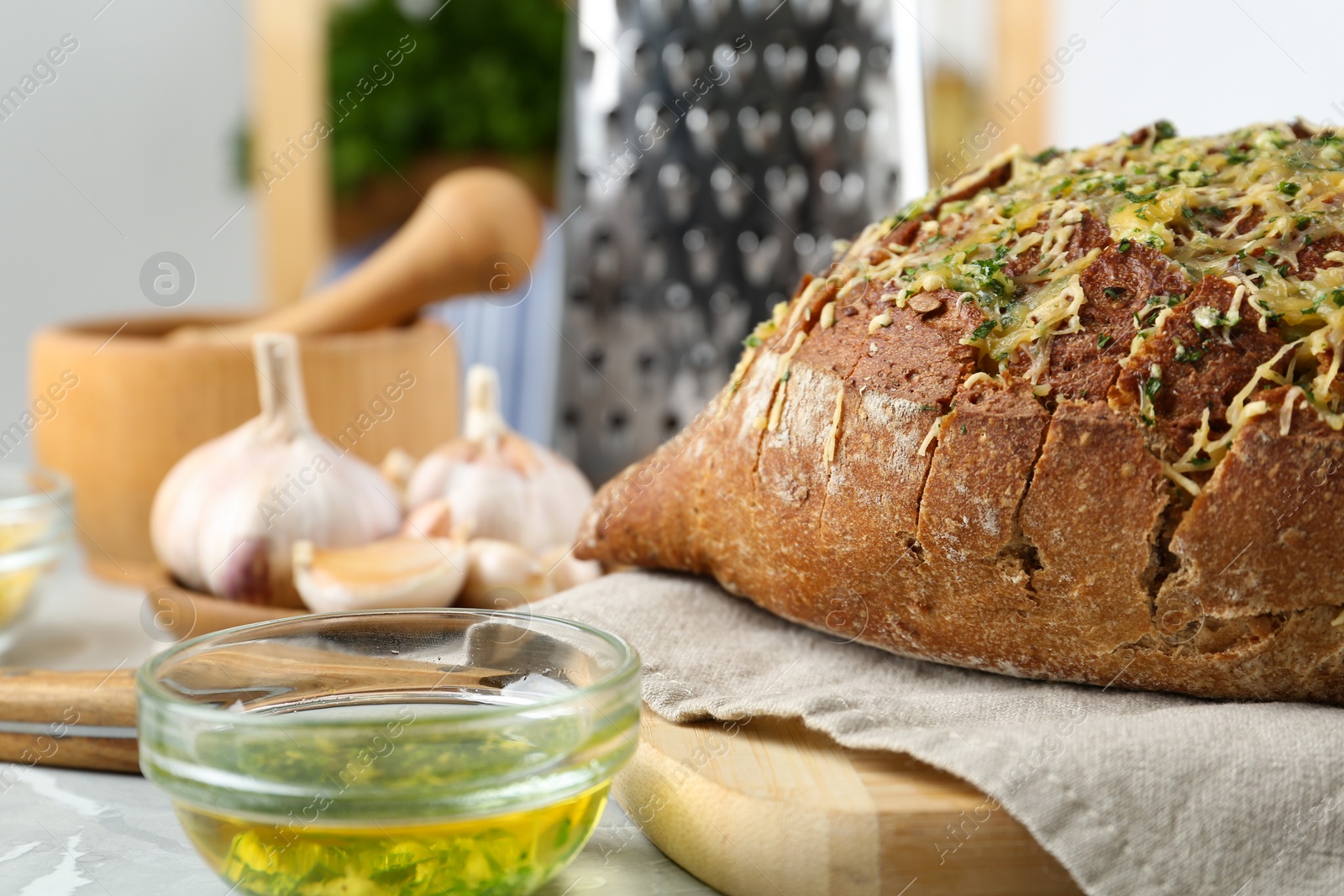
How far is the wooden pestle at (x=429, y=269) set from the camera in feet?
5.08

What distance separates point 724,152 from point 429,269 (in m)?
0.40

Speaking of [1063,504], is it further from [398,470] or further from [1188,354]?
[398,470]

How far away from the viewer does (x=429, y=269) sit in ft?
5.07

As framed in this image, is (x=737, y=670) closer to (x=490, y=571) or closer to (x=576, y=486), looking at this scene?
(x=490, y=571)

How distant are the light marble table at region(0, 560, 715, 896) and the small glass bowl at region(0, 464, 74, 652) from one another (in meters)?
0.28

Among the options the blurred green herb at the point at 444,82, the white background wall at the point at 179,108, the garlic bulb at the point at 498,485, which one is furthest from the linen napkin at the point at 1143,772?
the blurred green herb at the point at 444,82

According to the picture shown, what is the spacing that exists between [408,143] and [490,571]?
302 cm

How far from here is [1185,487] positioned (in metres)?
0.71

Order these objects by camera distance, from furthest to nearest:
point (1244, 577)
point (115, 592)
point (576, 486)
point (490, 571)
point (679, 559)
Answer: point (115, 592) → point (576, 486) → point (490, 571) → point (679, 559) → point (1244, 577)

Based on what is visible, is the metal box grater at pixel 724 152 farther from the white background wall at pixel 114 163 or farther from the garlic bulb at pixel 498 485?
the white background wall at pixel 114 163

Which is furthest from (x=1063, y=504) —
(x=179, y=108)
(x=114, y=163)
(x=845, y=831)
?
(x=179, y=108)

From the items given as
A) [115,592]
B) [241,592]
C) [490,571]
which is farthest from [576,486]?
[115,592]

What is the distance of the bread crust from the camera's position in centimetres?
71

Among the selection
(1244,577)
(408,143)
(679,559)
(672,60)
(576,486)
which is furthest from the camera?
(408,143)
